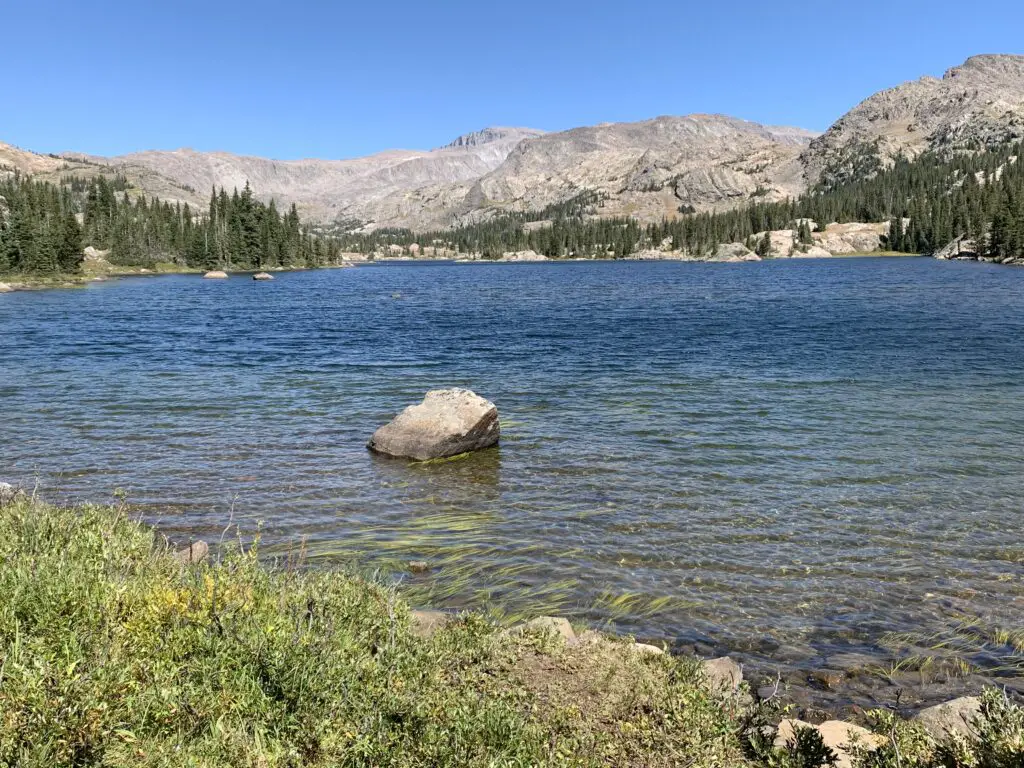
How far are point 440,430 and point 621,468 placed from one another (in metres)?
5.75

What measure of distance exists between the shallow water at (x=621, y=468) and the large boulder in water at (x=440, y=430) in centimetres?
66

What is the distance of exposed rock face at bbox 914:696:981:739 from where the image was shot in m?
7.79

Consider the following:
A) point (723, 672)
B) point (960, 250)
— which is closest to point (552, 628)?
point (723, 672)

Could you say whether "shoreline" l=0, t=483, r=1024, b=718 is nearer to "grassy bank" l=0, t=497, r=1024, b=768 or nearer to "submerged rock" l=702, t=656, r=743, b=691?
"submerged rock" l=702, t=656, r=743, b=691

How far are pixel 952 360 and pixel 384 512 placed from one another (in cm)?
3348

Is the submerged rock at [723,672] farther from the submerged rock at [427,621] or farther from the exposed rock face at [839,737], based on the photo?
the submerged rock at [427,621]

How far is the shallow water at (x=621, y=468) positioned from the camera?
12.3 meters

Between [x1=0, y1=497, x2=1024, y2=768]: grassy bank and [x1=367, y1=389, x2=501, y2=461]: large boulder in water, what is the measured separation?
1150 cm

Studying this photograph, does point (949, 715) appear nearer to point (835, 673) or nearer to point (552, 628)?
point (835, 673)

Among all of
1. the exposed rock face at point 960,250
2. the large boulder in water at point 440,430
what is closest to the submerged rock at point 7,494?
the large boulder in water at point 440,430

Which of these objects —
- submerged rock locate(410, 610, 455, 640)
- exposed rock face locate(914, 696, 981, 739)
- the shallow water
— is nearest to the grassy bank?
submerged rock locate(410, 610, 455, 640)

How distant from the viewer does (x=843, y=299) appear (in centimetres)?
7638

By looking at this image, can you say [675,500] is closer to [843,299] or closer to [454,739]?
[454,739]

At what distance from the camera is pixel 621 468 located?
19250mm
